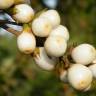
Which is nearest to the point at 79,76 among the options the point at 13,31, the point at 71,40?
the point at 13,31

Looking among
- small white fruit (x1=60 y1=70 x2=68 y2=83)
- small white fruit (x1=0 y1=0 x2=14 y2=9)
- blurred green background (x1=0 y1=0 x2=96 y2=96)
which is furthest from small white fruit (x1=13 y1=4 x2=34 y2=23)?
blurred green background (x1=0 y1=0 x2=96 y2=96)

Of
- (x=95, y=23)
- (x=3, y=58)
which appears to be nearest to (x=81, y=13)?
(x=95, y=23)

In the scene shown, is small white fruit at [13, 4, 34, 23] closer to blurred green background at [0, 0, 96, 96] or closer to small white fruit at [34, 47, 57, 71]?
small white fruit at [34, 47, 57, 71]

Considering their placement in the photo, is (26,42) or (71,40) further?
(71,40)

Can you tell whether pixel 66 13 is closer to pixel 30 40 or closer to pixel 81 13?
pixel 81 13

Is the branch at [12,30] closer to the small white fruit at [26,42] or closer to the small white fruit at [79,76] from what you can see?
the small white fruit at [26,42]

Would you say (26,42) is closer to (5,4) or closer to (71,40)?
(5,4)
